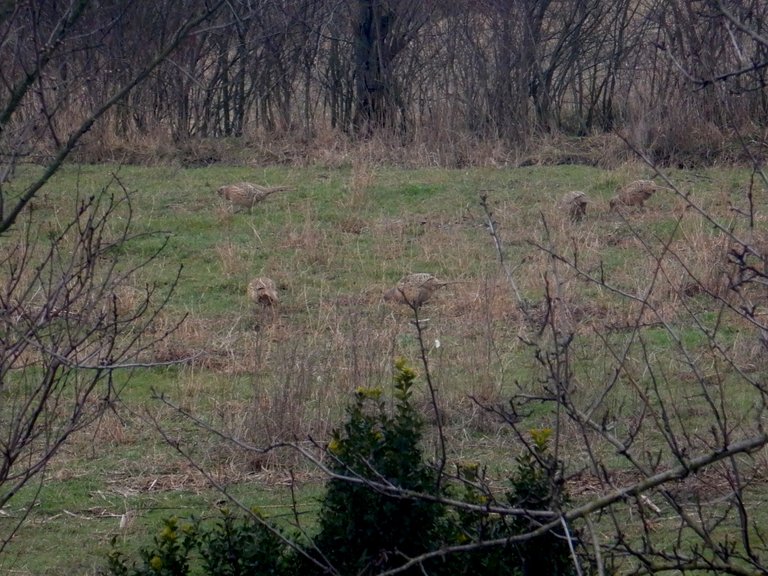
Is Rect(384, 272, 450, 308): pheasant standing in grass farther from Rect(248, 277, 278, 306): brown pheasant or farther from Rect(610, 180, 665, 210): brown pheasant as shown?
Rect(610, 180, 665, 210): brown pheasant

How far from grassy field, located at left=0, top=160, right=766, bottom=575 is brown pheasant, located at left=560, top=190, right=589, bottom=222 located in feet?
0.31

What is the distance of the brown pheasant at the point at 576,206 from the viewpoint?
10.7 m

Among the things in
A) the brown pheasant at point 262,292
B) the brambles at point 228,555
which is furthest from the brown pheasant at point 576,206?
the brambles at point 228,555

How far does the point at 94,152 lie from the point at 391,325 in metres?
7.84

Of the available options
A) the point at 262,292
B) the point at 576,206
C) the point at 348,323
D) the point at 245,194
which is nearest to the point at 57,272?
the point at 262,292

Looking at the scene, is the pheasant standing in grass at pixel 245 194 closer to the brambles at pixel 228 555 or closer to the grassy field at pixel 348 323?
the grassy field at pixel 348 323

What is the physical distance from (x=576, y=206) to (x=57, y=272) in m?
4.65

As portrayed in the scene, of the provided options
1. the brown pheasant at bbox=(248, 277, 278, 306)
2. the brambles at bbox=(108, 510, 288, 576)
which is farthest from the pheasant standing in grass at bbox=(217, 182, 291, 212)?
the brambles at bbox=(108, 510, 288, 576)

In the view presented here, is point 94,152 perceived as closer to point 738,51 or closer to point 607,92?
point 607,92

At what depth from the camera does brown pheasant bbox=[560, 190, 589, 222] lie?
421 inches

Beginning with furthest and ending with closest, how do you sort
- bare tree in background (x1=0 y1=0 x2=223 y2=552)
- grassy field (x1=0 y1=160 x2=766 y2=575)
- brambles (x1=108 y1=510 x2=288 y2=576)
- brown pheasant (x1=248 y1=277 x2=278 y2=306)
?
1. brown pheasant (x1=248 y1=277 x2=278 y2=306)
2. grassy field (x1=0 y1=160 x2=766 y2=575)
3. brambles (x1=108 y1=510 x2=288 y2=576)
4. bare tree in background (x1=0 y1=0 x2=223 y2=552)

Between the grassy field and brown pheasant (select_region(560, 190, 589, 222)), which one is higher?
brown pheasant (select_region(560, 190, 589, 222))

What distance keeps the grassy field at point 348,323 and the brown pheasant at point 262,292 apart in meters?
0.10

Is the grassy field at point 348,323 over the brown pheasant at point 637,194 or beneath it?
beneath
